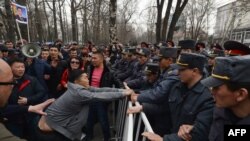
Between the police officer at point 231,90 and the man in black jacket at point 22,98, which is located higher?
the police officer at point 231,90

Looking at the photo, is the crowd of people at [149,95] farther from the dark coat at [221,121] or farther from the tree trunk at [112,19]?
the tree trunk at [112,19]

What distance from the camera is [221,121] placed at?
87.3 inches

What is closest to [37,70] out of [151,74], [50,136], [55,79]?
[55,79]

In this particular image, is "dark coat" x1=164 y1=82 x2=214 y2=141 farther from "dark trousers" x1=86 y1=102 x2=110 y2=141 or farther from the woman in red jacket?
the woman in red jacket

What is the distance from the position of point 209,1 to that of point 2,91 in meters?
46.0

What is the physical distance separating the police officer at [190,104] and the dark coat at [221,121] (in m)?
0.24

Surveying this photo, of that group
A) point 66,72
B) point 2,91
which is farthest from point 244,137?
point 66,72

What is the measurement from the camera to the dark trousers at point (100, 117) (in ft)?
17.7

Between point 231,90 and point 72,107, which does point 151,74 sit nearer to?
point 72,107

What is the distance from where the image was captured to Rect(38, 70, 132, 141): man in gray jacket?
158 inches

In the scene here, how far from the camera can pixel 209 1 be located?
146ft

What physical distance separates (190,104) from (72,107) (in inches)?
73.9

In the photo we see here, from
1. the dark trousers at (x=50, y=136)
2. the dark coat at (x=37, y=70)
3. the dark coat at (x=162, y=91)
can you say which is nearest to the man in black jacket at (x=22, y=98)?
the dark trousers at (x=50, y=136)

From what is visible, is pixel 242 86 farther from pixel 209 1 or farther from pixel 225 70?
pixel 209 1
